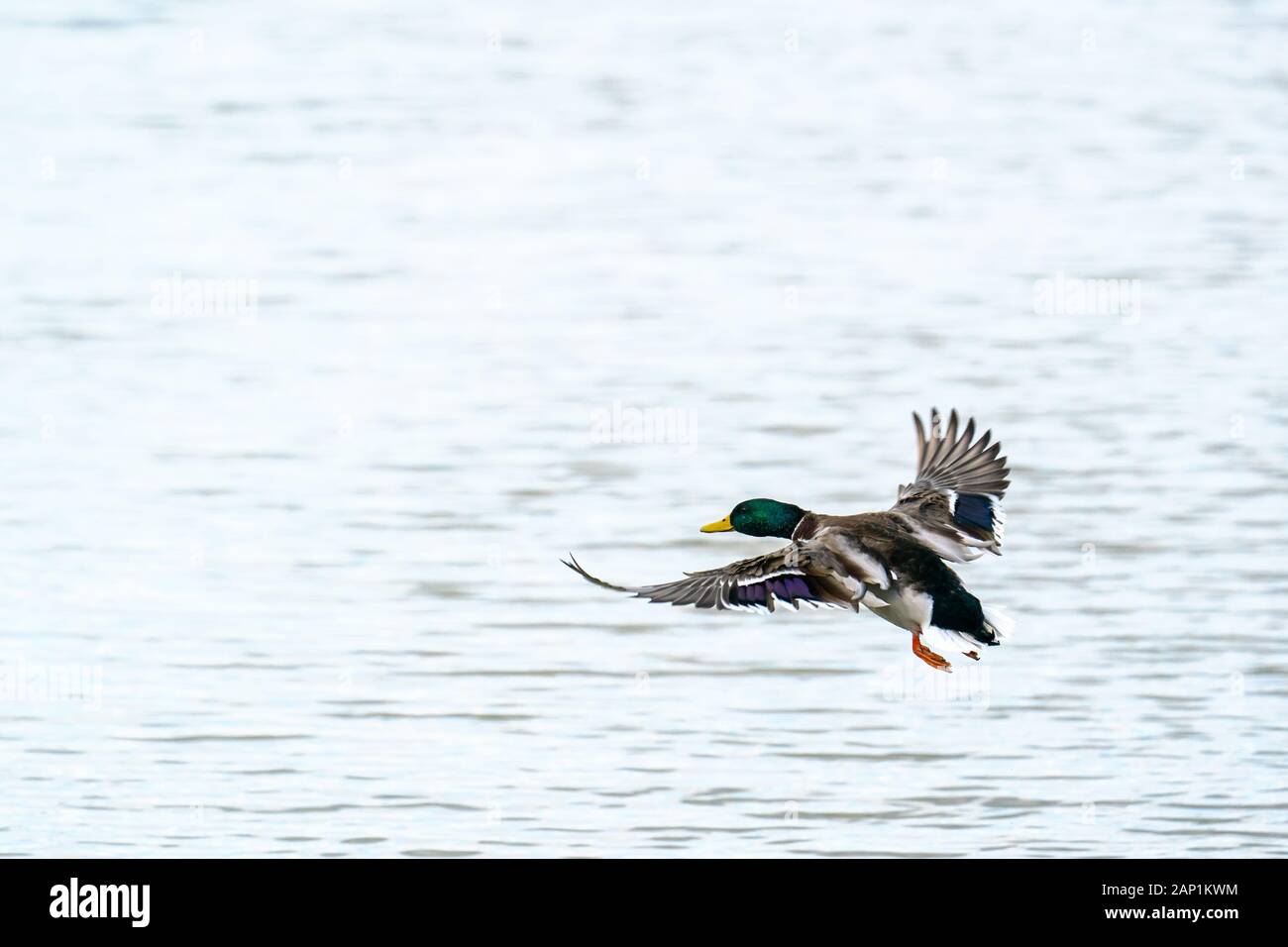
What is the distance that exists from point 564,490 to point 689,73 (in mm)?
12820

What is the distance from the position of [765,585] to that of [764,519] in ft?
3.80

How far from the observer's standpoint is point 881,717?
10.1m

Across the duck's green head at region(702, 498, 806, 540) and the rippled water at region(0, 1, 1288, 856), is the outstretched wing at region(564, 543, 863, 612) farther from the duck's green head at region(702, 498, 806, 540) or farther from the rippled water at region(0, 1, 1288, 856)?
the rippled water at region(0, 1, 1288, 856)

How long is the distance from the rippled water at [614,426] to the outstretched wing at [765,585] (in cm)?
144

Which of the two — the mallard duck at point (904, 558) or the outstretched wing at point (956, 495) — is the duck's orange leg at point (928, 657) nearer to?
the mallard duck at point (904, 558)

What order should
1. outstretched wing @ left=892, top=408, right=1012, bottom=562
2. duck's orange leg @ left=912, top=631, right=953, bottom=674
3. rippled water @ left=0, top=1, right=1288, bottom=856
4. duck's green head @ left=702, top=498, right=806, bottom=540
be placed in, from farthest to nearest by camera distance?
rippled water @ left=0, top=1, right=1288, bottom=856
duck's green head @ left=702, top=498, right=806, bottom=540
outstretched wing @ left=892, top=408, right=1012, bottom=562
duck's orange leg @ left=912, top=631, right=953, bottom=674

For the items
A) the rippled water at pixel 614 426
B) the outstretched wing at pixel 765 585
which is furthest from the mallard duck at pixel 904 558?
the rippled water at pixel 614 426

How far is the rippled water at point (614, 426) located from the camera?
954cm

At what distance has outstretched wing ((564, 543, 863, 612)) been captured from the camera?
753 centimetres

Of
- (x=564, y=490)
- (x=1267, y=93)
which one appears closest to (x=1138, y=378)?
(x=564, y=490)

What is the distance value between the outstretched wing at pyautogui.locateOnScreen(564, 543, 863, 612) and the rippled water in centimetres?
144

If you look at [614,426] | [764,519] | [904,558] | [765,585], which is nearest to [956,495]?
[904,558]

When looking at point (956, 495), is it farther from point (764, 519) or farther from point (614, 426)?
point (614, 426)

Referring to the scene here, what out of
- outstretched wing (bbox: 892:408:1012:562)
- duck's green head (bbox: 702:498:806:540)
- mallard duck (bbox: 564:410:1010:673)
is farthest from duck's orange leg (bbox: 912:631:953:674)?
duck's green head (bbox: 702:498:806:540)
